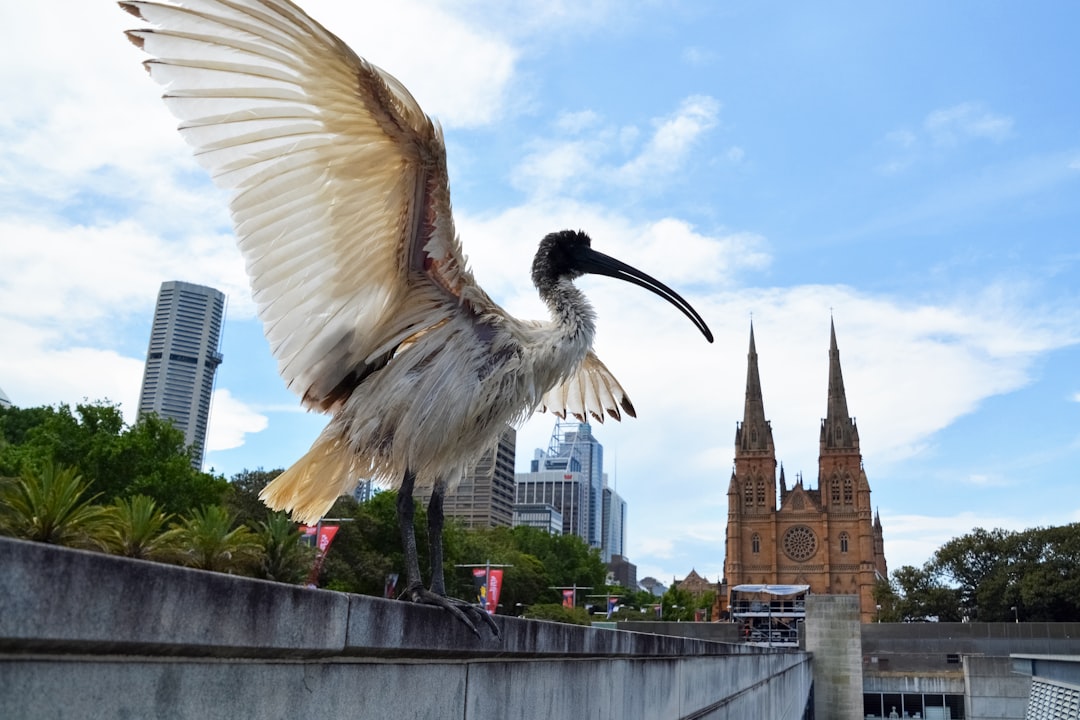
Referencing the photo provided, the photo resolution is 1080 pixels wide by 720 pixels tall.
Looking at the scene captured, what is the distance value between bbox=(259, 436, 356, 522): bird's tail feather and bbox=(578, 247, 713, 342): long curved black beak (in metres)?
1.73

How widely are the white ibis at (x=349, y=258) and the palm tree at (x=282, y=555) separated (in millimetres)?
21703

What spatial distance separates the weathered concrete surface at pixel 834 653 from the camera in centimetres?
2353

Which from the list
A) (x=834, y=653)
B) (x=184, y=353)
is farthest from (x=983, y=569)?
(x=184, y=353)

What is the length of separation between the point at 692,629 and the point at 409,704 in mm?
32155

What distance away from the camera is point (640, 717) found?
578 centimetres

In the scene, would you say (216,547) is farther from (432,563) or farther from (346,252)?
(432,563)

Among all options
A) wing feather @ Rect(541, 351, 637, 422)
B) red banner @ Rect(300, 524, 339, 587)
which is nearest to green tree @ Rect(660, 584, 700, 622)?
red banner @ Rect(300, 524, 339, 587)

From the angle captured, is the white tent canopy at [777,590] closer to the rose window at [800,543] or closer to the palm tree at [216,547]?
the rose window at [800,543]

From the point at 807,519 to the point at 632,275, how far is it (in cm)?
10151

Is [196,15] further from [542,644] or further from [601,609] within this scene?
[601,609]

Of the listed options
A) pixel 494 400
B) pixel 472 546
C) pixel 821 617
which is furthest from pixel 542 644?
pixel 472 546

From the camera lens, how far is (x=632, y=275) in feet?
17.2

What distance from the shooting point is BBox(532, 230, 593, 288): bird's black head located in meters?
4.85

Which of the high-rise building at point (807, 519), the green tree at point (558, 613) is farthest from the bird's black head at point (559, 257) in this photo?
the high-rise building at point (807, 519)
